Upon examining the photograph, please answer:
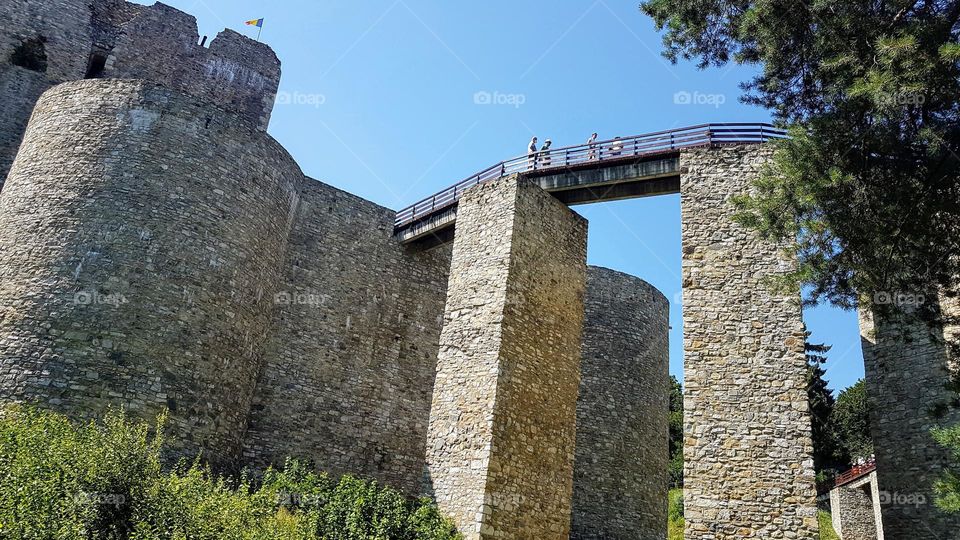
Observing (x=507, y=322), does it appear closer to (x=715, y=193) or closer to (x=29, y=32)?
(x=715, y=193)

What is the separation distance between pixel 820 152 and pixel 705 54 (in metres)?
2.12

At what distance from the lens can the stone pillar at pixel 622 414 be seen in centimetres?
1875

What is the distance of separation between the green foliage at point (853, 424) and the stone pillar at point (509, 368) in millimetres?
21826

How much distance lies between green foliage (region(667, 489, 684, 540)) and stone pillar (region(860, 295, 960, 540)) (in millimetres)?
10879

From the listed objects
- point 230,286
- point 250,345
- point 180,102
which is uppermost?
point 180,102

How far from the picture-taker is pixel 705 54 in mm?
9484

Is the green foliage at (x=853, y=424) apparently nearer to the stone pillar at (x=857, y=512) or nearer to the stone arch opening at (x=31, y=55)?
the stone pillar at (x=857, y=512)

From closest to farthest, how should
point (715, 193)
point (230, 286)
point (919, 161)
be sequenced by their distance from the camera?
point (919, 161) → point (715, 193) → point (230, 286)

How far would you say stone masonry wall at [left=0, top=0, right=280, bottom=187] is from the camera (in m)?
18.0

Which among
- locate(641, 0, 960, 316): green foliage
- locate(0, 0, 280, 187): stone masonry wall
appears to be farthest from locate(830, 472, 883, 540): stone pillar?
locate(0, 0, 280, 187): stone masonry wall

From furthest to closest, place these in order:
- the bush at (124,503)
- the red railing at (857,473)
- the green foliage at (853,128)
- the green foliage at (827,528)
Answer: the red railing at (857,473)
the green foliage at (827,528)
the bush at (124,503)
the green foliage at (853,128)

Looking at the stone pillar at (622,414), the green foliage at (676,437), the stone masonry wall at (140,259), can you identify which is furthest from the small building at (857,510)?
the stone masonry wall at (140,259)

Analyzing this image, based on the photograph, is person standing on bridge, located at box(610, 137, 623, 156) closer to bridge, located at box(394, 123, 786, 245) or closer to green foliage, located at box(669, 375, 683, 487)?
bridge, located at box(394, 123, 786, 245)

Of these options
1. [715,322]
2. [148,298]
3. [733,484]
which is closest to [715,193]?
[715,322]
